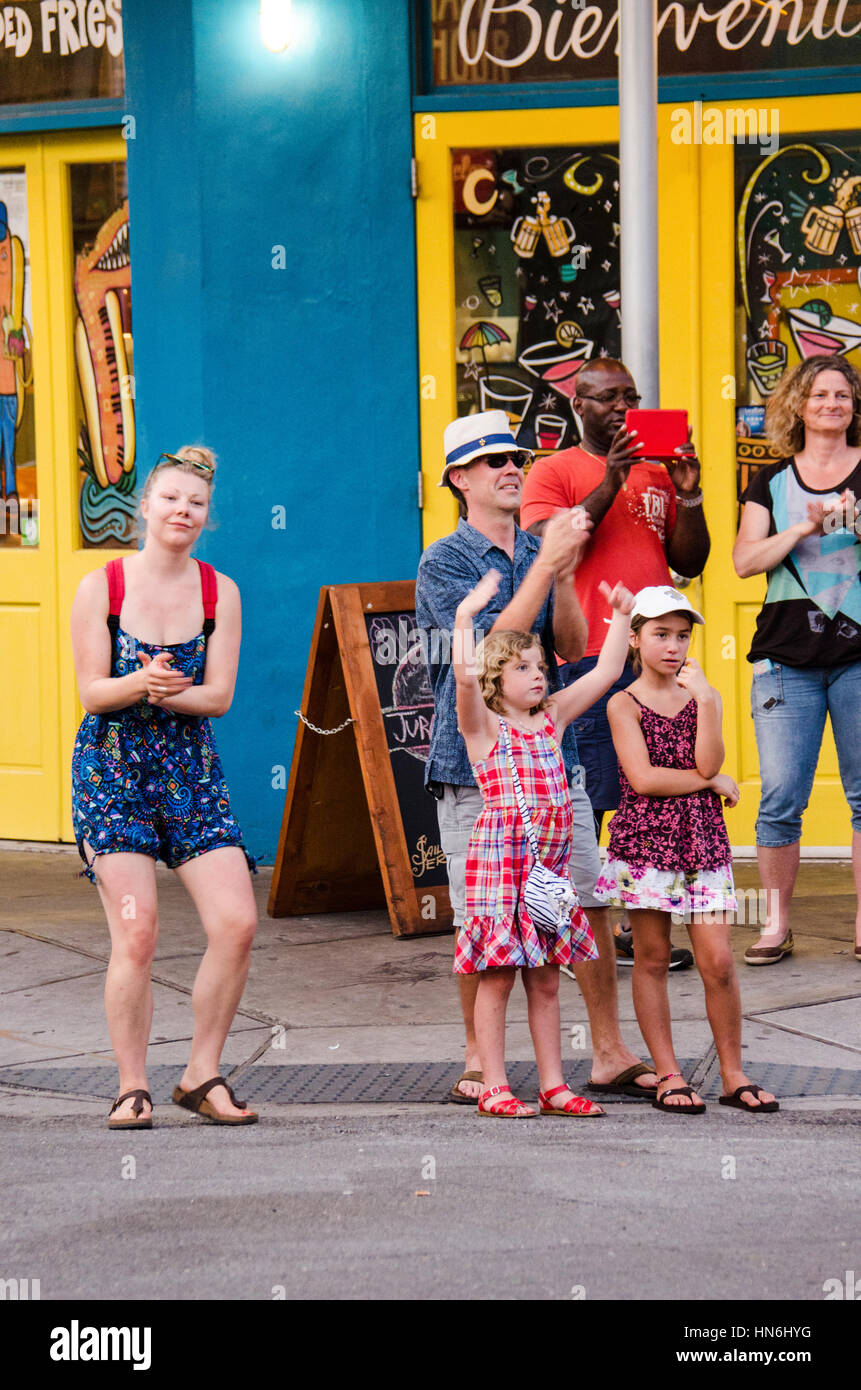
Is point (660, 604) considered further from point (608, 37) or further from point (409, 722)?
point (608, 37)

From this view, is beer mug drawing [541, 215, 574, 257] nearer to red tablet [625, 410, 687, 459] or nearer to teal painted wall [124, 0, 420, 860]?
teal painted wall [124, 0, 420, 860]

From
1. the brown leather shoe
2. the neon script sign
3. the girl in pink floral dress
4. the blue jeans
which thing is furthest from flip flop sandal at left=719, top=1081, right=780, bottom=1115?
the neon script sign

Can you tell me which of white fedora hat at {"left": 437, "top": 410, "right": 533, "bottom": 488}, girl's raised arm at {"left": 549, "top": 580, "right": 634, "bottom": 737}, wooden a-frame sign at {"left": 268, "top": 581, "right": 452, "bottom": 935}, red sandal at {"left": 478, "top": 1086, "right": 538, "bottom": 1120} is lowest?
red sandal at {"left": 478, "top": 1086, "right": 538, "bottom": 1120}

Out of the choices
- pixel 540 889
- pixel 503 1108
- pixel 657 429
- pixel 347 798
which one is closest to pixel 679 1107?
pixel 503 1108

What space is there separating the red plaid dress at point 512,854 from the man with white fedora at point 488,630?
0.51 feet

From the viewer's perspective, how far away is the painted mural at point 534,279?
7.49 metres

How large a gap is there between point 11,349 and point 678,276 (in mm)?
3087

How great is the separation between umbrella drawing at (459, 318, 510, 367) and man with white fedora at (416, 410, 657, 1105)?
289 centimetres

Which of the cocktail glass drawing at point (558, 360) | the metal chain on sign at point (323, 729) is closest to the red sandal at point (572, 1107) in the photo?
the metal chain on sign at point (323, 729)

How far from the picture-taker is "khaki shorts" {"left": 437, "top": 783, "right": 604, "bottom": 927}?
15.4 ft

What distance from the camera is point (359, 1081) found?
4.99 m

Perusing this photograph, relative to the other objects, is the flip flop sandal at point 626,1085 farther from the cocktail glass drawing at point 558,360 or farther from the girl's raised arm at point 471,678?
the cocktail glass drawing at point 558,360

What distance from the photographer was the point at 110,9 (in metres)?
7.80
